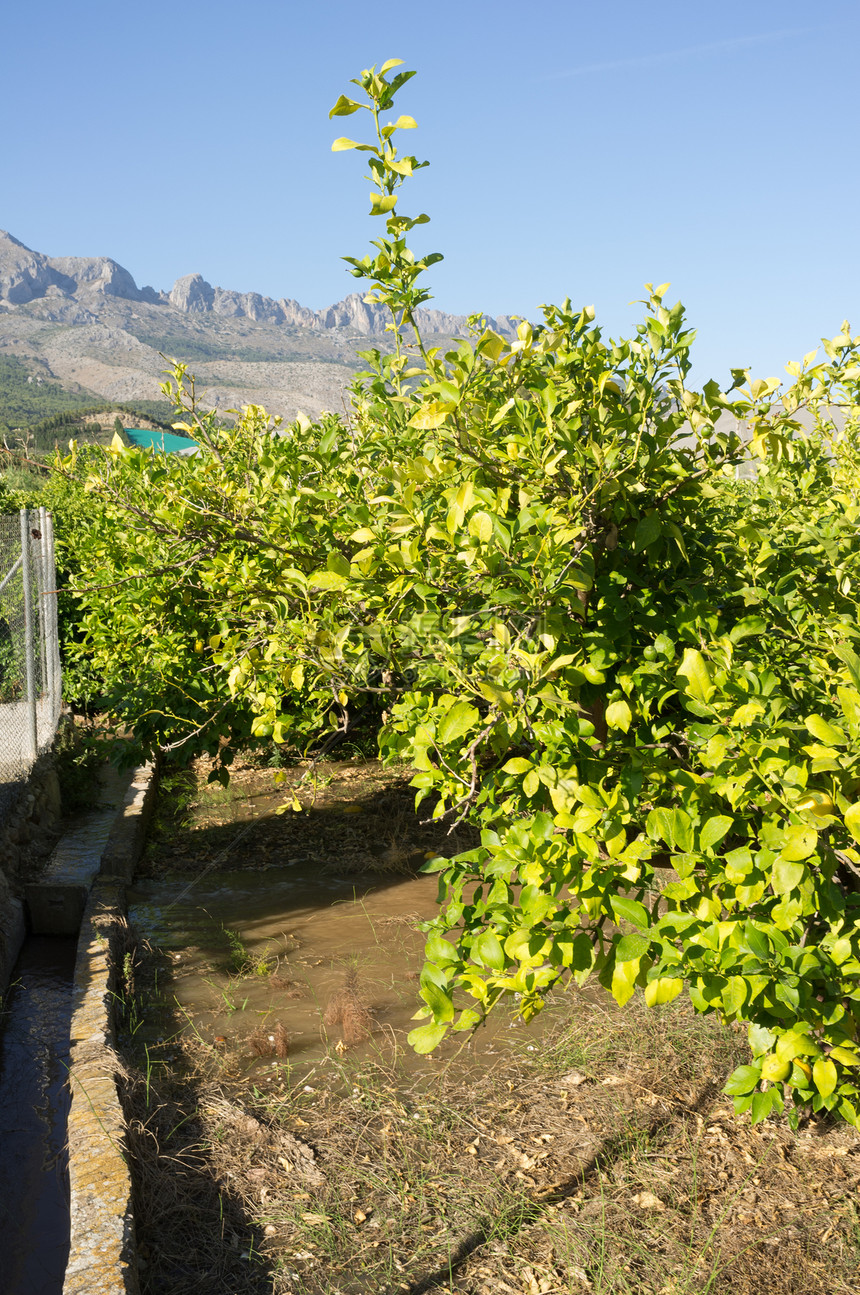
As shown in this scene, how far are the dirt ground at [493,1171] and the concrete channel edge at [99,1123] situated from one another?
4.0 inches

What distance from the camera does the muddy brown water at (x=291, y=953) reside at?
379 centimetres

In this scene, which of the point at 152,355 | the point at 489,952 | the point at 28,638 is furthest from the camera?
the point at 152,355

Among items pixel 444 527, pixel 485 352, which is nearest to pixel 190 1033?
pixel 444 527

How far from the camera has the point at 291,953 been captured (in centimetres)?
457

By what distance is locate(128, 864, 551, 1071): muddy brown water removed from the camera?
379 centimetres

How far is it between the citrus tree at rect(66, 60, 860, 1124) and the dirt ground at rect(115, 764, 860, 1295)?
2.14 feet

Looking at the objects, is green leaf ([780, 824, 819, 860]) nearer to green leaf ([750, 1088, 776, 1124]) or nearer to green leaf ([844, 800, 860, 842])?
green leaf ([844, 800, 860, 842])

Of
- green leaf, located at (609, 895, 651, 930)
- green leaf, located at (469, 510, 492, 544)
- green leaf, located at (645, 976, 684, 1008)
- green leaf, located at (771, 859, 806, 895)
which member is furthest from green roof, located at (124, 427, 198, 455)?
green leaf, located at (771, 859, 806, 895)

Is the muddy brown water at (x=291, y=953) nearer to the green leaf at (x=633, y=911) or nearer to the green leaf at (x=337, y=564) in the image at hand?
the green leaf at (x=633, y=911)

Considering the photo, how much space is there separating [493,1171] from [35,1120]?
187 centimetres

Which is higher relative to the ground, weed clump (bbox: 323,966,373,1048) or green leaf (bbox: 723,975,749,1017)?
green leaf (bbox: 723,975,749,1017)

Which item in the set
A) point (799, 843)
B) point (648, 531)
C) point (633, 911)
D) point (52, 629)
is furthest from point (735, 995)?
point (52, 629)

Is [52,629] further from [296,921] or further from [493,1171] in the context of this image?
[493,1171]

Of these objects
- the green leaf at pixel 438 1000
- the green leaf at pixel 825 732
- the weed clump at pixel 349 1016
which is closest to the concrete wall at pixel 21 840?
the weed clump at pixel 349 1016
